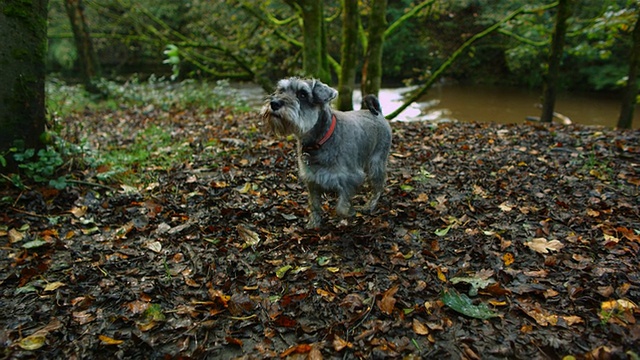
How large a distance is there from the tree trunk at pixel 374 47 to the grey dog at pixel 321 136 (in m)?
4.53

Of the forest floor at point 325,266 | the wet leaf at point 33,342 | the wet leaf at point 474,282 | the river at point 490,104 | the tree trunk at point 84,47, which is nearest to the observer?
the wet leaf at point 33,342

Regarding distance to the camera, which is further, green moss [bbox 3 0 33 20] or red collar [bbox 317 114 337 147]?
green moss [bbox 3 0 33 20]

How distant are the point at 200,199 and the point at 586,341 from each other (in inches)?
173

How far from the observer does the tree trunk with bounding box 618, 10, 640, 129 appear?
29.3ft

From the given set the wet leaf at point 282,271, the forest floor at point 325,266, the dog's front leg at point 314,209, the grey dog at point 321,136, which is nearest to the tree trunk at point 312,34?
the forest floor at point 325,266

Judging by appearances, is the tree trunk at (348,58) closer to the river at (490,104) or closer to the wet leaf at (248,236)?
the wet leaf at (248,236)

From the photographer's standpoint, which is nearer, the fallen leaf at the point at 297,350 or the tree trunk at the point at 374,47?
the fallen leaf at the point at 297,350

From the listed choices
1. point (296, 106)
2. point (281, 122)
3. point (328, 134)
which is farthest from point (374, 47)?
point (281, 122)

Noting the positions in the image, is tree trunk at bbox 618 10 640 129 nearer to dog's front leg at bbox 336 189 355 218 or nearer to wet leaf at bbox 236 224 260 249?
dog's front leg at bbox 336 189 355 218

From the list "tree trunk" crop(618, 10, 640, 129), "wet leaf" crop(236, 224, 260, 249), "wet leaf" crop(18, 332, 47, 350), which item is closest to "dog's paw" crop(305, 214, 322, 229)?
"wet leaf" crop(236, 224, 260, 249)

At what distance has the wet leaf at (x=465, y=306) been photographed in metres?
3.09

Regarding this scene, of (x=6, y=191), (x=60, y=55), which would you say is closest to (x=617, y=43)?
(x=6, y=191)

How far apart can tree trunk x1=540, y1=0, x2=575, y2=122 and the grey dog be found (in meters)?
7.44

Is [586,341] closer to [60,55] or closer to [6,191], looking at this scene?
[6,191]
